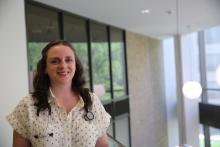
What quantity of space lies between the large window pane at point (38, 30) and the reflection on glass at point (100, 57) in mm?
1400

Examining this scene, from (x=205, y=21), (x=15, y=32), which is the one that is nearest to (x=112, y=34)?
(x=205, y=21)

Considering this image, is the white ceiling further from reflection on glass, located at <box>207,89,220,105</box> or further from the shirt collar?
the shirt collar

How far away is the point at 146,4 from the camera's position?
489cm

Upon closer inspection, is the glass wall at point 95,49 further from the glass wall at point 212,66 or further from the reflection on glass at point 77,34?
the glass wall at point 212,66

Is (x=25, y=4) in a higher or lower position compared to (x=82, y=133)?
higher

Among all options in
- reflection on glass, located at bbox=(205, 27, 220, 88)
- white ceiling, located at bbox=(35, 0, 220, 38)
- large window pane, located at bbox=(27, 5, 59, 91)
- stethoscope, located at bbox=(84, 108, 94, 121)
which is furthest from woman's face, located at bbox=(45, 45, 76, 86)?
reflection on glass, located at bbox=(205, 27, 220, 88)

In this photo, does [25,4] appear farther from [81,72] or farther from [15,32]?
[81,72]

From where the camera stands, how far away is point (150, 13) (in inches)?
222

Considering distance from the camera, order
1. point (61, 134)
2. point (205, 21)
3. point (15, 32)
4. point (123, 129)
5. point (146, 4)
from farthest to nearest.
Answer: point (123, 129) < point (205, 21) < point (146, 4) < point (15, 32) < point (61, 134)

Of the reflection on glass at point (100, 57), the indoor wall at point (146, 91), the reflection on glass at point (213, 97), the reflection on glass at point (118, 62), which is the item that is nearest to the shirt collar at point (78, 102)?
the reflection on glass at point (100, 57)

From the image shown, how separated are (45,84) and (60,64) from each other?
0.14 m

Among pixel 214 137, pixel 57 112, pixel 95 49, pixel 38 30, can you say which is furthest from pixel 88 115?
Answer: pixel 214 137

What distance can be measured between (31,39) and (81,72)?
308cm

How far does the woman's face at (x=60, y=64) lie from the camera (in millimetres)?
1351
